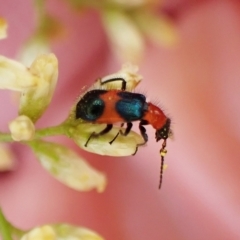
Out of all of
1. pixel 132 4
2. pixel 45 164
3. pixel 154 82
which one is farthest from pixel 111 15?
pixel 45 164

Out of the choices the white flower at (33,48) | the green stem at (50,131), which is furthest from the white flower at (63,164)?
the white flower at (33,48)

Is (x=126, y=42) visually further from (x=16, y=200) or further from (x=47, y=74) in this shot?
(x=47, y=74)

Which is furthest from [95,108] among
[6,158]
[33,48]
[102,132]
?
[6,158]

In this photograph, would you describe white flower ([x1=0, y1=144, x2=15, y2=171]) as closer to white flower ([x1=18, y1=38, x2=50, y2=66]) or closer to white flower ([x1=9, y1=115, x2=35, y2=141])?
white flower ([x1=18, y1=38, x2=50, y2=66])

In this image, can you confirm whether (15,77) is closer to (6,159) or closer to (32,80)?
(32,80)

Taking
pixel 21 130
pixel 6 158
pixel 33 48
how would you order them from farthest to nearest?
pixel 6 158, pixel 33 48, pixel 21 130

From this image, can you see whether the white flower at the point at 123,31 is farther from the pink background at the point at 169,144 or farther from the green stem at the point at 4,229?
the green stem at the point at 4,229

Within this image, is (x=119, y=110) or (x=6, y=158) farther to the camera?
(x=6, y=158)

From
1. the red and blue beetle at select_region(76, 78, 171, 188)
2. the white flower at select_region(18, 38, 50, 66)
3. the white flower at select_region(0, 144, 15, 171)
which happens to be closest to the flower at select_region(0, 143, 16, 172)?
the white flower at select_region(0, 144, 15, 171)
